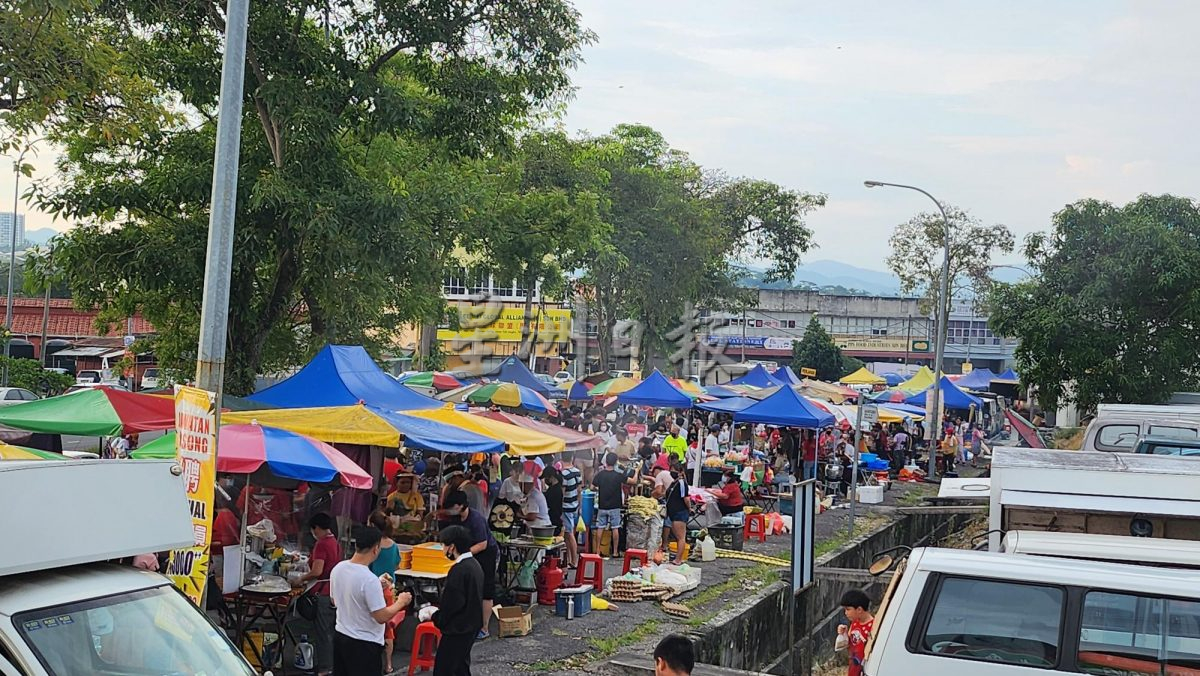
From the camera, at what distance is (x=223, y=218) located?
791 centimetres

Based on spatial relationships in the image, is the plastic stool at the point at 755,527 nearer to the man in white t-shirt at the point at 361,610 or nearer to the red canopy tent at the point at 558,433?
the red canopy tent at the point at 558,433

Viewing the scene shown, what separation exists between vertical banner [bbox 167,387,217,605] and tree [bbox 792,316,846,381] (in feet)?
201

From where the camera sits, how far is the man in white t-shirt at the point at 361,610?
7488 millimetres

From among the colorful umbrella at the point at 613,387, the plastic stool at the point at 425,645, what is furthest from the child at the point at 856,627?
the colorful umbrella at the point at 613,387

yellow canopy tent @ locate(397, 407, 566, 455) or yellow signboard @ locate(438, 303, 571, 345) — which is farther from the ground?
yellow signboard @ locate(438, 303, 571, 345)

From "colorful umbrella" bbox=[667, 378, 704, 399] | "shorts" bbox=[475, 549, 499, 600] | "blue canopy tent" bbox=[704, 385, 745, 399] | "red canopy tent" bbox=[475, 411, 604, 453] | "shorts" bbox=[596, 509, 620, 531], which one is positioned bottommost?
"shorts" bbox=[596, 509, 620, 531]

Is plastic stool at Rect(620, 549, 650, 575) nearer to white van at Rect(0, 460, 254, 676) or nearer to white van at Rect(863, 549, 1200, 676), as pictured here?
white van at Rect(863, 549, 1200, 676)

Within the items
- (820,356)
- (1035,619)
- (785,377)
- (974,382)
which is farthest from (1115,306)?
(820,356)

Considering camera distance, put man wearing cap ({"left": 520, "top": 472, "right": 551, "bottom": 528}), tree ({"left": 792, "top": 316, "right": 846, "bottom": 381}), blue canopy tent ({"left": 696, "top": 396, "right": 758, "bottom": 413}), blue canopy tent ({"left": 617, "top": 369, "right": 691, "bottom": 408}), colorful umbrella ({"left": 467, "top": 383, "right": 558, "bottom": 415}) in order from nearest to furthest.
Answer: man wearing cap ({"left": 520, "top": 472, "right": 551, "bottom": 528}), colorful umbrella ({"left": 467, "top": 383, "right": 558, "bottom": 415}), blue canopy tent ({"left": 696, "top": 396, "right": 758, "bottom": 413}), blue canopy tent ({"left": 617, "top": 369, "right": 691, "bottom": 408}), tree ({"left": 792, "top": 316, "right": 846, "bottom": 381})

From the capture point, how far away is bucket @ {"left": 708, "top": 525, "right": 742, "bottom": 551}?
18.0 meters

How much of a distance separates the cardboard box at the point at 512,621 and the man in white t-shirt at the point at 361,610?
3964mm

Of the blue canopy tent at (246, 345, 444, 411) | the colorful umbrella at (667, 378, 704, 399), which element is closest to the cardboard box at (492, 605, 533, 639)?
the blue canopy tent at (246, 345, 444, 411)

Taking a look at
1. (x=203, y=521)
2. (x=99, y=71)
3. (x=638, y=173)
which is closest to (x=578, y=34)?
(x=99, y=71)

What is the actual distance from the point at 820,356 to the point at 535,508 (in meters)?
54.9
